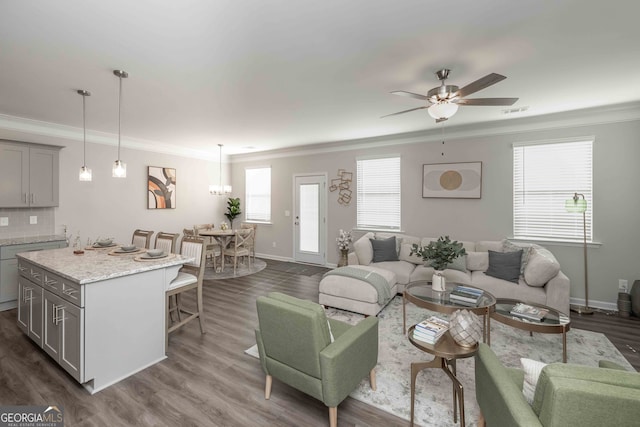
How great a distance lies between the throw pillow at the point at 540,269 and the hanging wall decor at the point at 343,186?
3.43m

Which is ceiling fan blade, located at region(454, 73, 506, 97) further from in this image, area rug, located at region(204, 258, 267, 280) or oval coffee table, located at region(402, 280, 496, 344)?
area rug, located at region(204, 258, 267, 280)

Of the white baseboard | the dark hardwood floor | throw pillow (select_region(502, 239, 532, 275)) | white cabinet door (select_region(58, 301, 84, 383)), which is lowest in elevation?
the dark hardwood floor

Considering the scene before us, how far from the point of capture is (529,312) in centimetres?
273

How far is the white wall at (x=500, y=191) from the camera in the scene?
155 inches

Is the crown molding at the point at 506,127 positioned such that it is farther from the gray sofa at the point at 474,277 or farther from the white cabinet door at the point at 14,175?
the white cabinet door at the point at 14,175

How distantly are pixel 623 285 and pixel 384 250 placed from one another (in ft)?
10.9

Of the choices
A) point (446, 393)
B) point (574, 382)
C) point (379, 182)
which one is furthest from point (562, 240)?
point (574, 382)

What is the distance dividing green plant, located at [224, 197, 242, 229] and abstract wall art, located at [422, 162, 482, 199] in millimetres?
4969

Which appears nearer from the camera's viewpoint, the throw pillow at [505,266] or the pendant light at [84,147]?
the pendant light at [84,147]

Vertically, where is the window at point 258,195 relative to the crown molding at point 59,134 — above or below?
below

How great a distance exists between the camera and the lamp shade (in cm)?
386

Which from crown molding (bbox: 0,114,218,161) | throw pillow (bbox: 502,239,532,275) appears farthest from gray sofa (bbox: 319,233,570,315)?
crown molding (bbox: 0,114,218,161)

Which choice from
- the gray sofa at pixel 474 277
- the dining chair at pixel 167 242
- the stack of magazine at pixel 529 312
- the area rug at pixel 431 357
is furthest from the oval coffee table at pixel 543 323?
the dining chair at pixel 167 242

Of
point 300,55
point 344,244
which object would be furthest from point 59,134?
point 344,244
